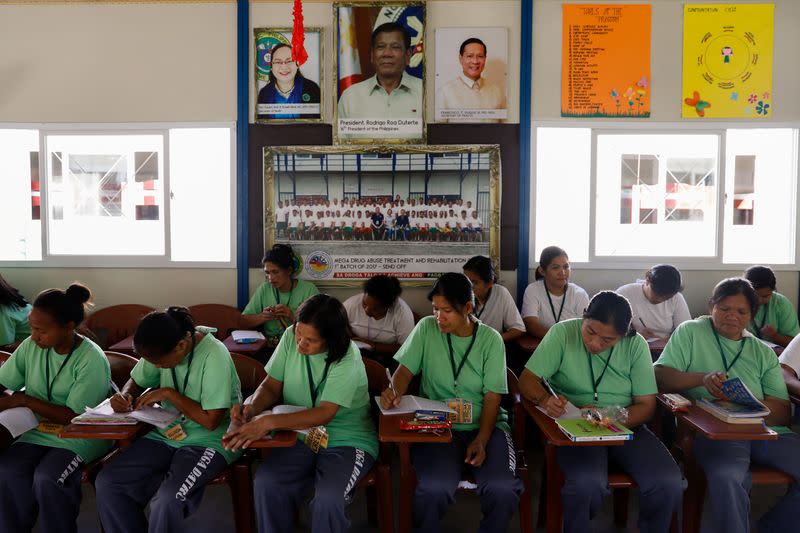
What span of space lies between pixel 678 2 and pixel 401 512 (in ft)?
14.1

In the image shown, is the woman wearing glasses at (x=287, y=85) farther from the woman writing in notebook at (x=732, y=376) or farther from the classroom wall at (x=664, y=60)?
the woman writing in notebook at (x=732, y=376)

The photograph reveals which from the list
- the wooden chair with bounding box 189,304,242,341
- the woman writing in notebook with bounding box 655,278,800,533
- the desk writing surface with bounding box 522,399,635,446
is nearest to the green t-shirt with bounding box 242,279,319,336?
the wooden chair with bounding box 189,304,242,341

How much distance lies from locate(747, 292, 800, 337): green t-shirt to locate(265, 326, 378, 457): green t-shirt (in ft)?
9.57

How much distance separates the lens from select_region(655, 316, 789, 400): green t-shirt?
2.58 meters

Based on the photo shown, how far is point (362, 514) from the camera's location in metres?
2.92

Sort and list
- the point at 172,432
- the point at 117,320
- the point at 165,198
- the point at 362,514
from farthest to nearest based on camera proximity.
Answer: the point at 165,198 < the point at 117,320 < the point at 362,514 < the point at 172,432

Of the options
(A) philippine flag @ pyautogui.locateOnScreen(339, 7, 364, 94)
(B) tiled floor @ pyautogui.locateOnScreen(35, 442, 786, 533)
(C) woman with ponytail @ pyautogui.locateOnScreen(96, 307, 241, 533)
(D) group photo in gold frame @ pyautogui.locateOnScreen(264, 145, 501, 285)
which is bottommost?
(B) tiled floor @ pyautogui.locateOnScreen(35, 442, 786, 533)

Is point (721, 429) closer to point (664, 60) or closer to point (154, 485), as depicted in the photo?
point (154, 485)

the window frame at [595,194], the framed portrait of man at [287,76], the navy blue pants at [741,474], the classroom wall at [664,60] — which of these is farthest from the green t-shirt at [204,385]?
the classroom wall at [664,60]

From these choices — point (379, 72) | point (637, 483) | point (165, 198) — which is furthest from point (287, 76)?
point (637, 483)

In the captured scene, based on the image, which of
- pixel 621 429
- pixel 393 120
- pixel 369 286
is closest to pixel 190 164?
pixel 393 120

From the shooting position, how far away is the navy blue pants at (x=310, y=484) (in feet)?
7.25

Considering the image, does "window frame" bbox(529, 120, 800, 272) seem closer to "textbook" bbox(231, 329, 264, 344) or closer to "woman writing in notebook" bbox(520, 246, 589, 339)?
"woman writing in notebook" bbox(520, 246, 589, 339)

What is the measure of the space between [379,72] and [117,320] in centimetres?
289
